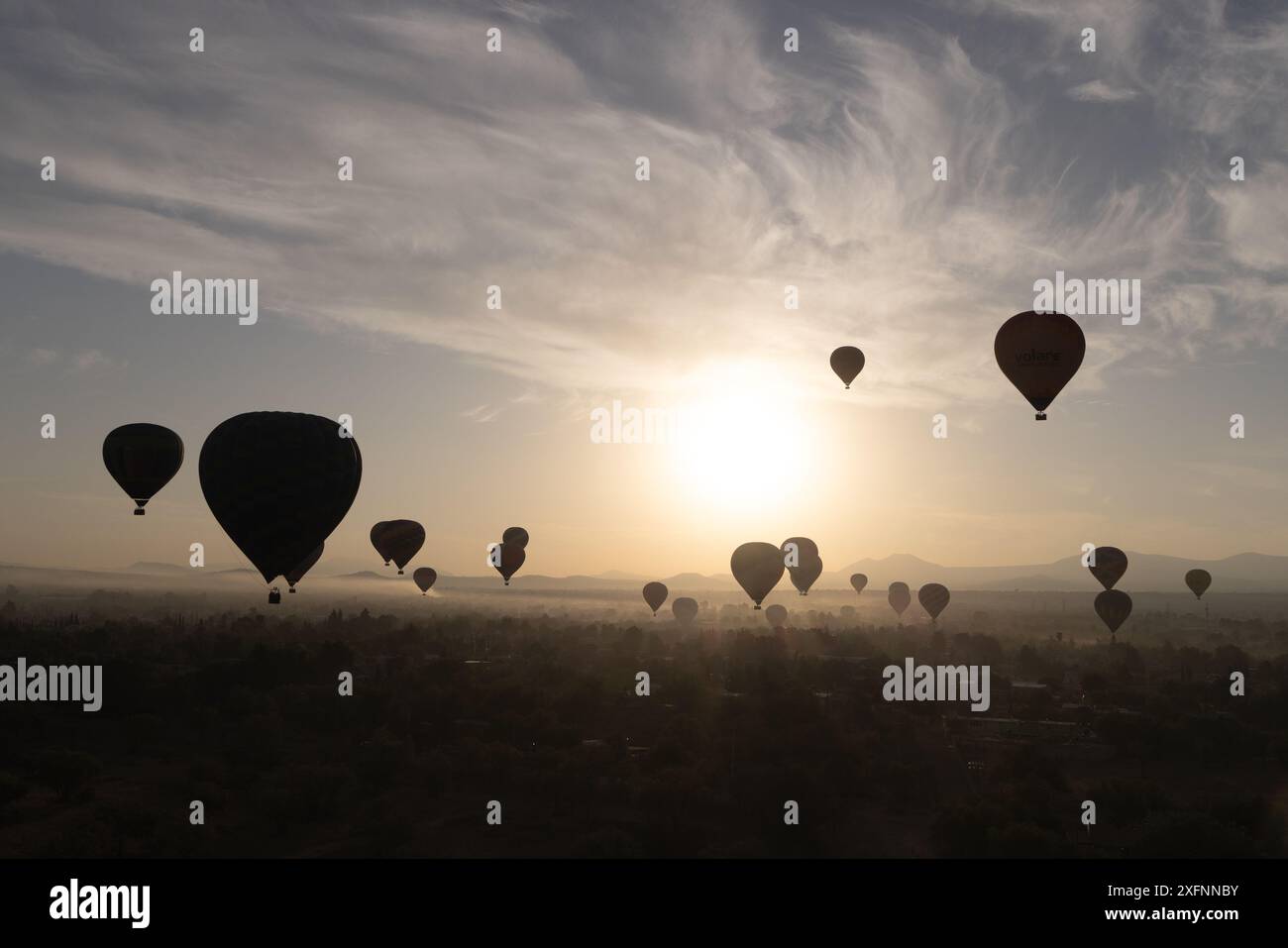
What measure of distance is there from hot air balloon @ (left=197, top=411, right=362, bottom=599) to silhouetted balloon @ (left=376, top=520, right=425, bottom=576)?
30123 millimetres

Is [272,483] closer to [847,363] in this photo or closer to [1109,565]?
[847,363]

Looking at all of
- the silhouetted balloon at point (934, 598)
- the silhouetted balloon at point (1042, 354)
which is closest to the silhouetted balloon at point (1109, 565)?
the silhouetted balloon at point (934, 598)

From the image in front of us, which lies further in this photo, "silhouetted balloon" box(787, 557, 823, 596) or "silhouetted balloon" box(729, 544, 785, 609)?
"silhouetted balloon" box(787, 557, 823, 596)

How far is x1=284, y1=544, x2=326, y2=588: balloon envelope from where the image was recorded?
33.5 m

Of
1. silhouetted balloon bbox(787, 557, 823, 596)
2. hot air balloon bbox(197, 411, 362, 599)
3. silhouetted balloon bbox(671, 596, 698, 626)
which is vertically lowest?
silhouetted balloon bbox(671, 596, 698, 626)

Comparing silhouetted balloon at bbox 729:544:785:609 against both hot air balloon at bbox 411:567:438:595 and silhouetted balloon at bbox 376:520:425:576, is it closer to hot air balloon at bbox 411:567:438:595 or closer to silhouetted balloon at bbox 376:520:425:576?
A: silhouetted balloon at bbox 376:520:425:576

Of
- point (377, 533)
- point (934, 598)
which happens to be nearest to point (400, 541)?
point (377, 533)

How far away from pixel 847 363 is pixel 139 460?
31.3 metres

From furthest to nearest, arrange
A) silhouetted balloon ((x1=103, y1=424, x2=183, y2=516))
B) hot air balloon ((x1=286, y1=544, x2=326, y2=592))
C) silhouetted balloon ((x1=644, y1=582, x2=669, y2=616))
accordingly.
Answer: silhouetted balloon ((x1=644, y1=582, x2=669, y2=616)), silhouetted balloon ((x1=103, y1=424, x2=183, y2=516)), hot air balloon ((x1=286, y1=544, x2=326, y2=592))

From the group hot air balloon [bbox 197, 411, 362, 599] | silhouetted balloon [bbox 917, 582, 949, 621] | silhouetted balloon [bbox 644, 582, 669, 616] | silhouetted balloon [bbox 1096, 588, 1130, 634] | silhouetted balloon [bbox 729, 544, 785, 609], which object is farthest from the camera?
silhouetted balloon [bbox 644, 582, 669, 616]

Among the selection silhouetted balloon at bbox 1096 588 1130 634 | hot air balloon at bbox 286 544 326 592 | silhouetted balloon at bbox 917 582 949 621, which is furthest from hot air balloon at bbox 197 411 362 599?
silhouetted balloon at bbox 917 582 949 621

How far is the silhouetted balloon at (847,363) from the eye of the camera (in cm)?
4656

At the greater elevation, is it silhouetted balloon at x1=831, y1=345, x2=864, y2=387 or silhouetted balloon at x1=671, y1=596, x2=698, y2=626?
silhouetted balloon at x1=831, y1=345, x2=864, y2=387

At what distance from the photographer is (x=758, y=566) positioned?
68.3 m
